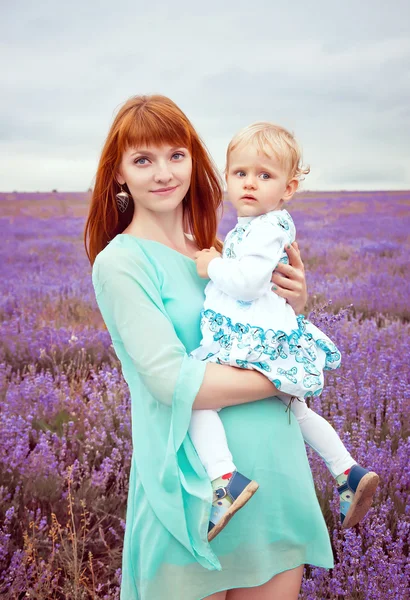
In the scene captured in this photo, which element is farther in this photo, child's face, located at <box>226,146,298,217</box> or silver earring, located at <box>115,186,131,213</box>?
silver earring, located at <box>115,186,131,213</box>

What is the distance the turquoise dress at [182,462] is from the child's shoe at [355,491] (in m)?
0.15

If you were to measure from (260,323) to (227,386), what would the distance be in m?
0.22

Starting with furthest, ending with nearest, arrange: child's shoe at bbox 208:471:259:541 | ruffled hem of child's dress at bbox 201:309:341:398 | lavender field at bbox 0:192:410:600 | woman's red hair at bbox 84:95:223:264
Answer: lavender field at bbox 0:192:410:600, woman's red hair at bbox 84:95:223:264, ruffled hem of child's dress at bbox 201:309:341:398, child's shoe at bbox 208:471:259:541

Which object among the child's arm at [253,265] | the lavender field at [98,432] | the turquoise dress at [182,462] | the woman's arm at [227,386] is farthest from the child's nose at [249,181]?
the lavender field at [98,432]

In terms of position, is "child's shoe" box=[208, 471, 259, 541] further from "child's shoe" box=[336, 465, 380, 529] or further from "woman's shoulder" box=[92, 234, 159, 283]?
"woman's shoulder" box=[92, 234, 159, 283]

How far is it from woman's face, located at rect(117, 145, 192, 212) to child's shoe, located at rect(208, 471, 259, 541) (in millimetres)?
818

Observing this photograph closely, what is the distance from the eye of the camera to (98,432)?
3.32 metres

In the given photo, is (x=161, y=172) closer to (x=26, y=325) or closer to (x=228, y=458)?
(x=228, y=458)

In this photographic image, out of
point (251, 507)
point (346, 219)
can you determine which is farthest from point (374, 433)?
point (346, 219)

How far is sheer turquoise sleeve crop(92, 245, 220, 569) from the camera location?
1576 mm

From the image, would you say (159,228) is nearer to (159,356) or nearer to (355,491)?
(159,356)

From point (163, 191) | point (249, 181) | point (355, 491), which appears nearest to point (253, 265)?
point (249, 181)

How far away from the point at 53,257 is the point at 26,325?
3.11m

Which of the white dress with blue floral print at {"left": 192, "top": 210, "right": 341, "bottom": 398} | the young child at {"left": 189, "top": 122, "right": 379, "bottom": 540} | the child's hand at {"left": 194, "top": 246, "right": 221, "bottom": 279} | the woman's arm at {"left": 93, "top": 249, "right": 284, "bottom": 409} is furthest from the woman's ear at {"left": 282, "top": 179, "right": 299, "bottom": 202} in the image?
the woman's arm at {"left": 93, "top": 249, "right": 284, "bottom": 409}
